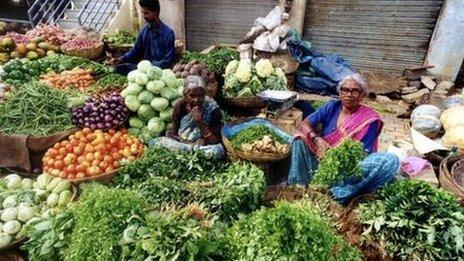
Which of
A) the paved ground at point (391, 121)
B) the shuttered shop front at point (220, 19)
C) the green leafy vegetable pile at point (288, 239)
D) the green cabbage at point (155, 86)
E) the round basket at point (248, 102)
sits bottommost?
the paved ground at point (391, 121)

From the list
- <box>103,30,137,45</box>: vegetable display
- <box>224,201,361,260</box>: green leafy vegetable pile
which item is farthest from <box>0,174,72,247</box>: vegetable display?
<box>103,30,137,45</box>: vegetable display

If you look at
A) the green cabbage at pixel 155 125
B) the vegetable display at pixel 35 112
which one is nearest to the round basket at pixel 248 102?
the green cabbage at pixel 155 125

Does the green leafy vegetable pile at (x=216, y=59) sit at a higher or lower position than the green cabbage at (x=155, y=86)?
higher

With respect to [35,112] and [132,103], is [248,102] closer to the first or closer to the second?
[132,103]

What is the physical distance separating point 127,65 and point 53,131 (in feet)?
6.31

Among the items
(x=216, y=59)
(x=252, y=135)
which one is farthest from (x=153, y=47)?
(x=252, y=135)

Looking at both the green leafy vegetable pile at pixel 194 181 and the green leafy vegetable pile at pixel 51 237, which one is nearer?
the green leafy vegetable pile at pixel 51 237

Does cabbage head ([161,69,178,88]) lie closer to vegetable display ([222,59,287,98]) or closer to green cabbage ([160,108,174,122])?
green cabbage ([160,108,174,122])

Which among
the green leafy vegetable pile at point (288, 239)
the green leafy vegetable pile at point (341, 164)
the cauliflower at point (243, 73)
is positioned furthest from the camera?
the cauliflower at point (243, 73)

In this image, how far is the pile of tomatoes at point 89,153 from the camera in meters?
3.45

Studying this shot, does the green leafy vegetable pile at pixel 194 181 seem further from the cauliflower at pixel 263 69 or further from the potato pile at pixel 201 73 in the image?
the cauliflower at pixel 263 69

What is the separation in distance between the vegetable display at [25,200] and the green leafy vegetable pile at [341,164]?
231 cm

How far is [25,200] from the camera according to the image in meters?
3.02

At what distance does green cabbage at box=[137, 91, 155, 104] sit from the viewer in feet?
14.1
